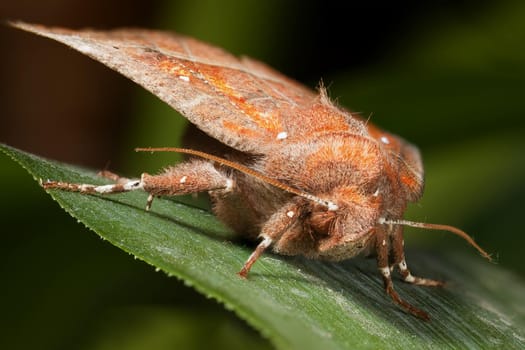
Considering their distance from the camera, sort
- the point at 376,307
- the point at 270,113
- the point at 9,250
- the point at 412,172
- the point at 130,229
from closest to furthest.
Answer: the point at 130,229, the point at 376,307, the point at 270,113, the point at 412,172, the point at 9,250

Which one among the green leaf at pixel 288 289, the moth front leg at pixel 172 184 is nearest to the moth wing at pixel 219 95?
the moth front leg at pixel 172 184

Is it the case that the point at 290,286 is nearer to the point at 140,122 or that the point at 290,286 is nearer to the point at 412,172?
the point at 412,172

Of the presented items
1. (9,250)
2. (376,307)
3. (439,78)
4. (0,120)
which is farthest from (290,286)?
(0,120)

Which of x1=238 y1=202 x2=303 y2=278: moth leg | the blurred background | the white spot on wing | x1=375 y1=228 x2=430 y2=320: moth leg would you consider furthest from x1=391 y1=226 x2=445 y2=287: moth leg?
the blurred background

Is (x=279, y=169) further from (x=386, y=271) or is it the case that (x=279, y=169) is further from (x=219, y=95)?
(x=386, y=271)

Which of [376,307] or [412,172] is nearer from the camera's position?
[376,307]

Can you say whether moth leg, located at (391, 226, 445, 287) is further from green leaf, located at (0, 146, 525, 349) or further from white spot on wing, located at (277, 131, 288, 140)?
white spot on wing, located at (277, 131, 288, 140)

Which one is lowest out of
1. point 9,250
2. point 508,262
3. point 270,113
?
point 9,250
